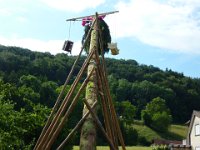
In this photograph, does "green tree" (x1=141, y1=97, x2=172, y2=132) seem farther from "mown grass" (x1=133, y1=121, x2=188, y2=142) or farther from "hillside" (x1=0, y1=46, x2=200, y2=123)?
"hillside" (x1=0, y1=46, x2=200, y2=123)

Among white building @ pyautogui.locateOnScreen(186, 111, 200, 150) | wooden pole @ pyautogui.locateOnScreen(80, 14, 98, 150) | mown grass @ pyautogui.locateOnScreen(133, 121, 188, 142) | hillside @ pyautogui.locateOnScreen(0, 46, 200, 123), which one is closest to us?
wooden pole @ pyautogui.locateOnScreen(80, 14, 98, 150)

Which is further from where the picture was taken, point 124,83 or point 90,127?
point 124,83

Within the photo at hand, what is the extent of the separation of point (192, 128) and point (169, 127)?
60464 millimetres

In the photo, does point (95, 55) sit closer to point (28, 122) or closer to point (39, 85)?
point (28, 122)

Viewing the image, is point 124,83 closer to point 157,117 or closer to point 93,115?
point 157,117

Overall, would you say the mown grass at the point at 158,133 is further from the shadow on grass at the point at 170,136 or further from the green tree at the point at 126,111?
the green tree at the point at 126,111

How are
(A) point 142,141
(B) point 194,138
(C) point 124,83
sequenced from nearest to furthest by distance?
1. (B) point 194,138
2. (A) point 142,141
3. (C) point 124,83

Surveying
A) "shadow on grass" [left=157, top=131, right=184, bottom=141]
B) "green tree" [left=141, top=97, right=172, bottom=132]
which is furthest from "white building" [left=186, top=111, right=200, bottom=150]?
"green tree" [left=141, top=97, right=172, bottom=132]

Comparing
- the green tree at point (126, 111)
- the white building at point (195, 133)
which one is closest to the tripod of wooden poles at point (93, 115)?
the white building at point (195, 133)

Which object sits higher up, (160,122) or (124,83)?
(124,83)

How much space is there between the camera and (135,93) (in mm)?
120188

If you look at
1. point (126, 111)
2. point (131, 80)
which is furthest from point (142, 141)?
point (131, 80)

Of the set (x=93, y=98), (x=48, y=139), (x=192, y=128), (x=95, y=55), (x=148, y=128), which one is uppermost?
(x=95, y=55)

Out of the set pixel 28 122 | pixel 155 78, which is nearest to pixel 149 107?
pixel 155 78
